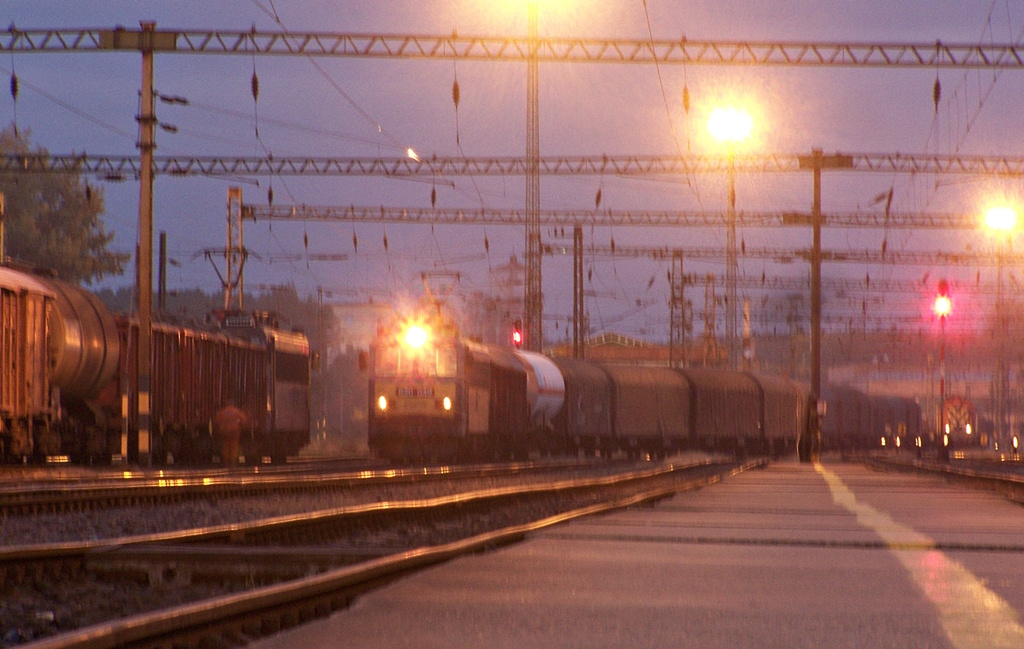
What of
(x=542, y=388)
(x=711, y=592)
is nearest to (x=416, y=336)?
(x=542, y=388)

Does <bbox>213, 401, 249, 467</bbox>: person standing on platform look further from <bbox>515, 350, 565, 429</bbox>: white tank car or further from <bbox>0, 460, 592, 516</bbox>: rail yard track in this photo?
<bbox>515, 350, 565, 429</bbox>: white tank car

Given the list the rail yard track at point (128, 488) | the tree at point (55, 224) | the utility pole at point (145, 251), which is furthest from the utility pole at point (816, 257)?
the tree at point (55, 224)

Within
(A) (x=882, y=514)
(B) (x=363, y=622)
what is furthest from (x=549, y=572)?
(A) (x=882, y=514)

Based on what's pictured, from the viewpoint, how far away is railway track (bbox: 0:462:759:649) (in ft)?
18.4

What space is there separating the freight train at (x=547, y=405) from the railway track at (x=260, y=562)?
1556cm

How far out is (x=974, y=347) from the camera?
10775 centimetres

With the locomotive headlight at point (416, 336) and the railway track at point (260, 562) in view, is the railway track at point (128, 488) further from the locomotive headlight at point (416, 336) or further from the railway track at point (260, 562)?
the locomotive headlight at point (416, 336)

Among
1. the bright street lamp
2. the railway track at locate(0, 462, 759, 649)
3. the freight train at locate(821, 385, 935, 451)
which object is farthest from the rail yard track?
the freight train at locate(821, 385, 935, 451)

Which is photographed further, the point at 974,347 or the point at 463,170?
the point at 974,347

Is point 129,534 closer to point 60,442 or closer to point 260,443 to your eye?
point 60,442

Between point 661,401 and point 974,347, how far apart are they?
6811 centimetres

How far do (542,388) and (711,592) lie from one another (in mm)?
31452

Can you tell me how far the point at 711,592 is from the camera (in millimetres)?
7488

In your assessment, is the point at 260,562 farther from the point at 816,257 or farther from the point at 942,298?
the point at 942,298
